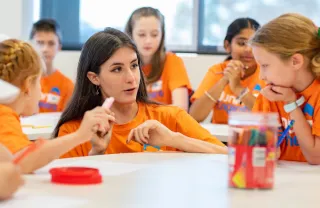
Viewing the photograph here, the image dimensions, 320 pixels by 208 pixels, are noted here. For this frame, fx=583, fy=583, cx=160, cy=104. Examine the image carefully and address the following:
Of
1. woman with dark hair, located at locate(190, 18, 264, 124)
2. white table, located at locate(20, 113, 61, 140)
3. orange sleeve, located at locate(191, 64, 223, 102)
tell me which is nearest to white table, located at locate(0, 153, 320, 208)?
white table, located at locate(20, 113, 61, 140)

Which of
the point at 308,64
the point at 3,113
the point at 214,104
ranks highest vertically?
the point at 308,64

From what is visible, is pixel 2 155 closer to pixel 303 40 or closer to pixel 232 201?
pixel 232 201

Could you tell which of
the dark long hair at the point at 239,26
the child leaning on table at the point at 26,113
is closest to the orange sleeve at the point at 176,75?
the dark long hair at the point at 239,26

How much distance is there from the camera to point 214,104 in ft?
11.7

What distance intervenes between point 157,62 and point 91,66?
1.43 metres

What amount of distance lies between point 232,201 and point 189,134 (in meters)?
0.96

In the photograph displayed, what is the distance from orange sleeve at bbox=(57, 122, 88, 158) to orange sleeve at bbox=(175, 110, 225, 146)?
373mm

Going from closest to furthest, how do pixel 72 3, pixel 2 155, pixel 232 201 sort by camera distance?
pixel 232 201
pixel 2 155
pixel 72 3

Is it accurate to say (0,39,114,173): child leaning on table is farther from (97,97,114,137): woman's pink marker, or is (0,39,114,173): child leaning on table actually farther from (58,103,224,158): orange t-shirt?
(58,103,224,158): orange t-shirt

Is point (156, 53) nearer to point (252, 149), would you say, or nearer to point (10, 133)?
point (10, 133)

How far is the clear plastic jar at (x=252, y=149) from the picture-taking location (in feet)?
4.14

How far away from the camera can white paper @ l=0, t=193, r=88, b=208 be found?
42.9 inches

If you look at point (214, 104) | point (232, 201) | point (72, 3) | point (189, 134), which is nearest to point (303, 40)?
point (189, 134)

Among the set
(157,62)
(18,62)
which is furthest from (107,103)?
(157,62)
